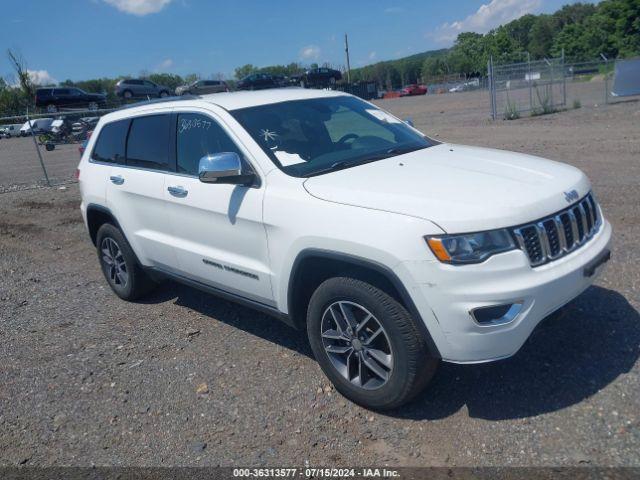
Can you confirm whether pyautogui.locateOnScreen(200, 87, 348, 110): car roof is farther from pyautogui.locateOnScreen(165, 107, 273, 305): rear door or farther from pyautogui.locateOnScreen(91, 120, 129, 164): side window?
pyautogui.locateOnScreen(91, 120, 129, 164): side window

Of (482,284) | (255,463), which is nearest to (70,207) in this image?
(255,463)

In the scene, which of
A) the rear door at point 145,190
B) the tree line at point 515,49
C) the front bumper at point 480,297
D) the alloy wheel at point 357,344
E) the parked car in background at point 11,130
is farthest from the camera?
the tree line at point 515,49

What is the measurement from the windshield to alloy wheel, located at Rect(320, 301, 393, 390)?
37.7 inches

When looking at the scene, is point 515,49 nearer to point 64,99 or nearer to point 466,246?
point 64,99

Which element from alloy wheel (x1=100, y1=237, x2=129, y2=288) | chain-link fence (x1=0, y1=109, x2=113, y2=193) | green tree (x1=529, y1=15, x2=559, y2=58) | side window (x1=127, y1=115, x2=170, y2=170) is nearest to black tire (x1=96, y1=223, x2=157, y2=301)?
alloy wheel (x1=100, y1=237, x2=129, y2=288)

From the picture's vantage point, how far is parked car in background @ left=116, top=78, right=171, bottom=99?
36.3 metres

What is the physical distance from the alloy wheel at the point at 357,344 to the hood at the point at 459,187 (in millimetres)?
664

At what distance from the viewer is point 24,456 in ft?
11.6

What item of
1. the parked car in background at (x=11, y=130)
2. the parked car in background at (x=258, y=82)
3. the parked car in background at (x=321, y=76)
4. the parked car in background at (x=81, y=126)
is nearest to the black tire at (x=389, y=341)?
the parked car in background at (x=81, y=126)

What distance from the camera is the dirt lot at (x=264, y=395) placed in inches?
127

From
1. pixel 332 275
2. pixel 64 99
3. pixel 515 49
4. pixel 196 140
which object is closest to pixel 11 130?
pixel 64 99

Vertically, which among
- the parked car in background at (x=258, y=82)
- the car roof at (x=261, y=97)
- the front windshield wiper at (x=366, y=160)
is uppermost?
the parked car in background at (x=258, y=82)

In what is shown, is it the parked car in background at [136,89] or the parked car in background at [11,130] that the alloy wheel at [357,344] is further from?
the parked car in background at [11,130]

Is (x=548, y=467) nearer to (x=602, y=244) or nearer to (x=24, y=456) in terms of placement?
(x=602, y=244)
